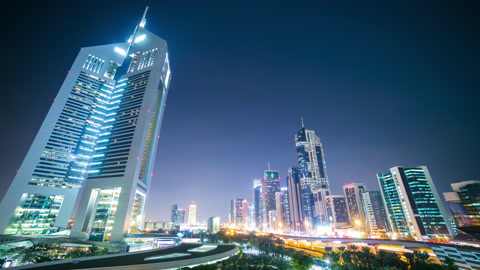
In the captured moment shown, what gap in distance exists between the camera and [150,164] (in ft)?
440

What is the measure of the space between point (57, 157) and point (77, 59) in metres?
73.5

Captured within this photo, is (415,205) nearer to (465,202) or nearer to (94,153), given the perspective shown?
(465,202)

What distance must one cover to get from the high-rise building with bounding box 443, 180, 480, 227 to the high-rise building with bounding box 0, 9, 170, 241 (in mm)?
216865

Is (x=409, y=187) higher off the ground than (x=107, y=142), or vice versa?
(x=107, y=142)

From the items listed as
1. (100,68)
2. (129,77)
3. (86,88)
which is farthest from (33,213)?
(100,68)

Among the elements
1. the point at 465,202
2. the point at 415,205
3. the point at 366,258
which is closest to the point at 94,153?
the point at 366,258

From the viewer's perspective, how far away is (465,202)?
145m

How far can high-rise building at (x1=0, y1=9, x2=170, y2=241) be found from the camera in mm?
94188

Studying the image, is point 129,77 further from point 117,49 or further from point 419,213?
point 419,213

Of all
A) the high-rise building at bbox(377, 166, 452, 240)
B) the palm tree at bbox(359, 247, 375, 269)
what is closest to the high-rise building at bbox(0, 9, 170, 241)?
the palm tree at bbox(359, 247, 375, 269)

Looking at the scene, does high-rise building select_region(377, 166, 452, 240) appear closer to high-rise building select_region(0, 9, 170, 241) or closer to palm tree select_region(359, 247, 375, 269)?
palm tree select_region(359, 247, 375, 269)

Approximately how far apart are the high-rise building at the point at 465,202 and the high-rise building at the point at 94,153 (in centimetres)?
21687

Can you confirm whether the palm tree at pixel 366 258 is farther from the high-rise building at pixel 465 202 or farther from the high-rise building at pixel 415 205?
the high-rise building at pixel 465 202

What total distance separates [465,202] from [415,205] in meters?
42.1
